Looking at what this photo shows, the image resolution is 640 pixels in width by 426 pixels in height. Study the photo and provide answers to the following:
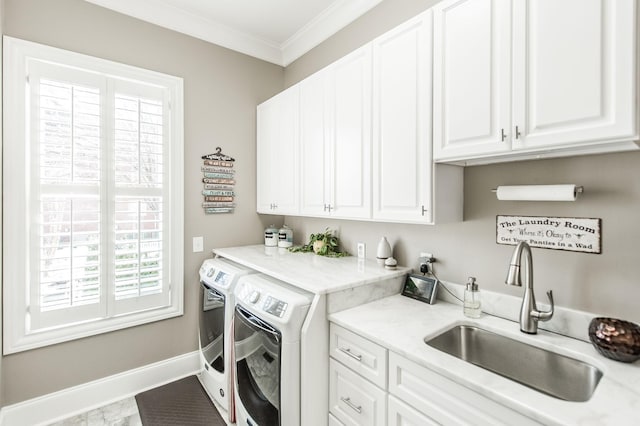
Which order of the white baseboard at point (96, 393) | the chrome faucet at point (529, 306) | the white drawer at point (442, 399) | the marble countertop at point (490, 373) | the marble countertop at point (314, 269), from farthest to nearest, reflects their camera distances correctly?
the white baseboard at point (96, 393) < the marble countertop at point (314, 269) < the chrome faucet at point (529, 306) < the white drawer at point (442, 399) < the marble countertop at point (490, 373)

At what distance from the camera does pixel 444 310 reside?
1.63 metres

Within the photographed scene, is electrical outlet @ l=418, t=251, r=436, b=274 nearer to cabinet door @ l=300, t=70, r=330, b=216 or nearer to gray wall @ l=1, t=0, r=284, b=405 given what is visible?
A: cabinet door @ l=300, t=70, r=330, b=216

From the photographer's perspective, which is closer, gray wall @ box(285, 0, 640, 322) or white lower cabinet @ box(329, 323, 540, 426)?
white lower cabinet @ box(329, 323, 540, 426)

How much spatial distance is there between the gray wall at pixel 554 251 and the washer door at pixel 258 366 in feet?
3.19

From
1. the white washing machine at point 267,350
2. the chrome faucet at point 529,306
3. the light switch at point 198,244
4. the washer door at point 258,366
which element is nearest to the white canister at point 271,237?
the light switch at point 198,244

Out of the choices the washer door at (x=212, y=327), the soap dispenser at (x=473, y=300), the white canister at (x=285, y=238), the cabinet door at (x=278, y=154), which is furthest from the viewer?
the white canister at (x=285, y=238)

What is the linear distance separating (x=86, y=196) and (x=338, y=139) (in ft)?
5.77

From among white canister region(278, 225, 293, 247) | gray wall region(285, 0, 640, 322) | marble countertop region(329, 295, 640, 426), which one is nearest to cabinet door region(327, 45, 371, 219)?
gray wall region(285, 0, 640, 322)

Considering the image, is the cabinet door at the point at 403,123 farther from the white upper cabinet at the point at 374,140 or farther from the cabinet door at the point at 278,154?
the cabinet door at the point at 278,154

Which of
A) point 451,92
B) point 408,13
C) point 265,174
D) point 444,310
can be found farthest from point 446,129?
point 265,174

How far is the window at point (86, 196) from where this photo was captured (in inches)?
75.9

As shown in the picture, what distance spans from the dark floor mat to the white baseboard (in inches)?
3.1

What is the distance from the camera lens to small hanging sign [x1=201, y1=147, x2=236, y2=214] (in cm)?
267

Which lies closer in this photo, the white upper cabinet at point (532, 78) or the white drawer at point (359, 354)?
the white upper cabinet at point (532, 78)
